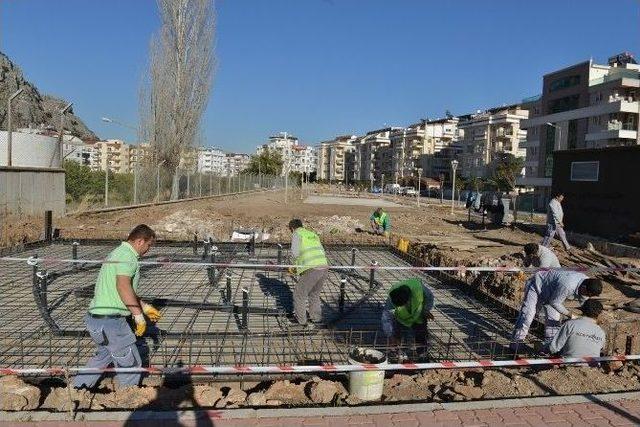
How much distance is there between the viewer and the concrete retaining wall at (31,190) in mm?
13891

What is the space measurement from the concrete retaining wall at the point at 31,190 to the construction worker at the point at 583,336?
13.6 m

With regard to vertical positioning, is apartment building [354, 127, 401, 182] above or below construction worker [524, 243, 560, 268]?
above

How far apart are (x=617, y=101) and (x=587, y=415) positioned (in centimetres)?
4408

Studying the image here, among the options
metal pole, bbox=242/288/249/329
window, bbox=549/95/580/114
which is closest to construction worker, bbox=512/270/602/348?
metal pole, bbox=242/288/249/329

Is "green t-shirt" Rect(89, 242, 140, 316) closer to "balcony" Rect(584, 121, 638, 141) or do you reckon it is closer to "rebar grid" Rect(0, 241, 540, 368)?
"rebar grid" Rect(0, 241, 540, 368)

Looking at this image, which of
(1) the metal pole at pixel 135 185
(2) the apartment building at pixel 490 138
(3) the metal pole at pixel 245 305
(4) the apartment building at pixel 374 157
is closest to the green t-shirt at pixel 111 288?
(3) the metal pole at pixel 245 305

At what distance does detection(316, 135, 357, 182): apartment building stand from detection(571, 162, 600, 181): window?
353 feet

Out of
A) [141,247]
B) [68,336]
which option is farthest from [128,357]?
[68,336]

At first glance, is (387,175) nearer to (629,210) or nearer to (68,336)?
(629,210)

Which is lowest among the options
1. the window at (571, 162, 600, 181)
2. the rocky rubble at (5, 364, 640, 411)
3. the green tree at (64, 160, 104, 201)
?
the rocky rubble at (5, 364, 640, 411)

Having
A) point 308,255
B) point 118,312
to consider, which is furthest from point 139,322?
point 308,255

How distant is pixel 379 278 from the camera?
1010 cm

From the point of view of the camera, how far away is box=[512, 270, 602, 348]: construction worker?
18.0 feet

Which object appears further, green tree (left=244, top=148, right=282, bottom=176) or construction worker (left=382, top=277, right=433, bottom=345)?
green tree (left=244, top=148, right=282, bottom=176)
